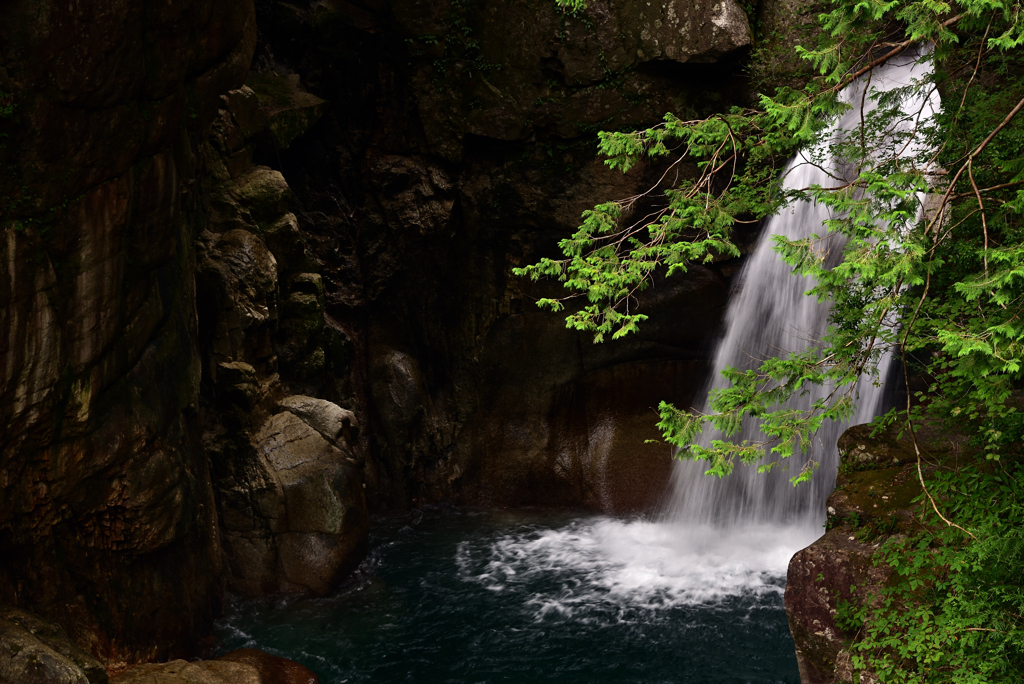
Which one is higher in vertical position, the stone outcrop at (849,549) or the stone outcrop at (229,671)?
the stone outcrop at (849,549)

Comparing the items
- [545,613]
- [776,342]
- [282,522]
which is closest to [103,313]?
[282,522]

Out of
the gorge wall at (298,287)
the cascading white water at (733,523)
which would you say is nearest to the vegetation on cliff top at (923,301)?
the cascading white water at (733,523)

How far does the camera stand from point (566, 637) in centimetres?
987

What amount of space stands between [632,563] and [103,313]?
8.45 meters

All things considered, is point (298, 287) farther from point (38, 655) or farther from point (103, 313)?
point (38, 655)

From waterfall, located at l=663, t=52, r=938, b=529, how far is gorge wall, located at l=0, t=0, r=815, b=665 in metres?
0.55

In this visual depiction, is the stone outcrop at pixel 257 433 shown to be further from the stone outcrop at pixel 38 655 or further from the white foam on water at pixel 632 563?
the stone outcrop at pixel 38 655

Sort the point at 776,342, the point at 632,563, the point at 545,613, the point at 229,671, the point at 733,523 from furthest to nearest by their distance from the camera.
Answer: the point at 733,523, the point at 776,342, the point at 632,563, the point at 545,613, the point at 229,671

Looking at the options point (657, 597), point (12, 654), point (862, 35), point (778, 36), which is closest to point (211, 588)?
point (12, 654)

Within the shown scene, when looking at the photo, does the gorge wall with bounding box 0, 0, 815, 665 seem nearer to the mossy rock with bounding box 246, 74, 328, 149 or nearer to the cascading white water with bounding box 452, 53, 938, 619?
the mossy rock with bounding box 246, 74, 328, 149

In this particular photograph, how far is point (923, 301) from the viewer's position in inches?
253

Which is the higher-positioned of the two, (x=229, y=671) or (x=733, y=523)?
(x=733, y=523)

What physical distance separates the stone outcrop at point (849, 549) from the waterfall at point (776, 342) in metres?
4.49

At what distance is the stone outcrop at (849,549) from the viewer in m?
7.08
